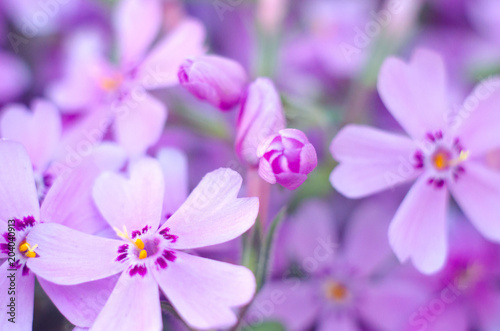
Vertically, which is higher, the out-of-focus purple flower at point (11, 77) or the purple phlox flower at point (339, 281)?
the out-of-focus purple flower at point (11, 77)

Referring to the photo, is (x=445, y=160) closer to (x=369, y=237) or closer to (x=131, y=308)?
(x=369, y=237)

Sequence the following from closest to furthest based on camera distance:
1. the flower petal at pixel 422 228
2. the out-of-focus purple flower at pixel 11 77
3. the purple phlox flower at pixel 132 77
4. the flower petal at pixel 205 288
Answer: the flower petal at pixel 205 288
the flower petal at pixel 422 228
the purple phlox flower at pixel 132 77
the out-of-focus purple flower at pixel 11 77

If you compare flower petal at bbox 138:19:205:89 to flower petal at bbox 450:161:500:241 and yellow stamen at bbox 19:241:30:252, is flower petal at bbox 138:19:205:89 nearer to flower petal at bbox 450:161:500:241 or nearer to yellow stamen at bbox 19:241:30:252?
yellow stamen at bbox 19:241:30:252

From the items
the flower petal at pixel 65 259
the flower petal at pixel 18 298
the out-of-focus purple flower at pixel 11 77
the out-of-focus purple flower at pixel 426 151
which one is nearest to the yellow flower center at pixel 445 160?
the out-of-focus purple flower at pixel 426 151

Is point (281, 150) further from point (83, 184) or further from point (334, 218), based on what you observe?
point (334, 218)

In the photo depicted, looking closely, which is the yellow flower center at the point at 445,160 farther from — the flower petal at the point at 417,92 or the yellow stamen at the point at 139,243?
the yellow stamen at the point at 139,243
